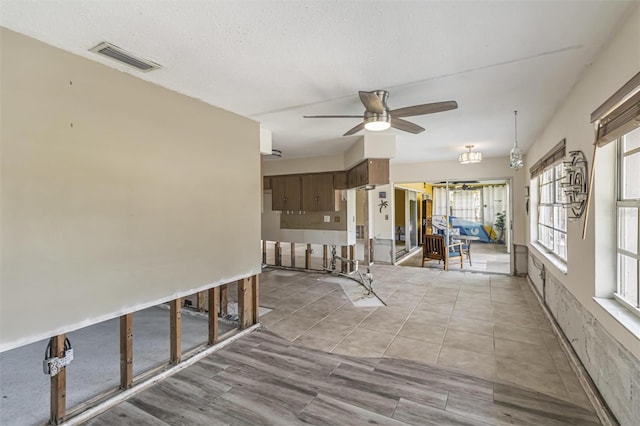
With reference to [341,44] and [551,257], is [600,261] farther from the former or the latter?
[341,44]

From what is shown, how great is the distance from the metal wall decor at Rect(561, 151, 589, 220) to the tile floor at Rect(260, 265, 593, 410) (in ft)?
4.52

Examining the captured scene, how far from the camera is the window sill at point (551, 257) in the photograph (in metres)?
3.30

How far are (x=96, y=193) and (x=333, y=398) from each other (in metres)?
2.26

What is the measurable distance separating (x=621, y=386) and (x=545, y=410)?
19.3 inches

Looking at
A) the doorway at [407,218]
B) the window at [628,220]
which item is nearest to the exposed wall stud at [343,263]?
the doorway at [407,218]

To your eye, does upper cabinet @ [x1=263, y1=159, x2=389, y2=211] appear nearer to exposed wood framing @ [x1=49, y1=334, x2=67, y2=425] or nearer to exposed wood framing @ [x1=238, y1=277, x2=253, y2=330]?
exposed wood framing @ [x1=238, y1=277, x2=253, y2=330]

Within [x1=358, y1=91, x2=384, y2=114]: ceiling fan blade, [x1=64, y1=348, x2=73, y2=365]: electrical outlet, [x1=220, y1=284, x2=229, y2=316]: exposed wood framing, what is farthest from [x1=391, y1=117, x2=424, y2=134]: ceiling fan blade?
[x1=64, y1=348, x2=73, y2=365]: electrical outlet

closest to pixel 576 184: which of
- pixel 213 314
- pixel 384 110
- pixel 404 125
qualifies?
pixel 404 125

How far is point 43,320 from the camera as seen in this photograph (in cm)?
184

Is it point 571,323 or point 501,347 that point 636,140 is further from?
point 501,347

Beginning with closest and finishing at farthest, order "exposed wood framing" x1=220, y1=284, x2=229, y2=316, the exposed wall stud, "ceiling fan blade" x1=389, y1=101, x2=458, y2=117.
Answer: "ceiling fan blade" x1=389, y1=101, x2=458, y2=117, "exposed wood framing" x1=220, y1=284, x2=229, y2=316, the exposed wall stud

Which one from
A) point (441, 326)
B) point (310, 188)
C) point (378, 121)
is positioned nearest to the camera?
point (378, 121)

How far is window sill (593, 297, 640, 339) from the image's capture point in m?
1.69

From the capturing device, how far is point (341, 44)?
6.26ft
